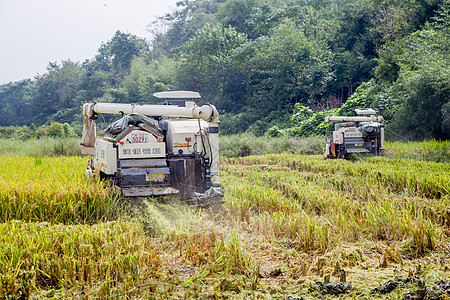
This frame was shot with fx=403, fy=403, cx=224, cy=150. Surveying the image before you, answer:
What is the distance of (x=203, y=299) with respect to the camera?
331 cm

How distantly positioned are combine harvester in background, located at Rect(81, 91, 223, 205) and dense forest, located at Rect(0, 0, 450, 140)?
38.2ft

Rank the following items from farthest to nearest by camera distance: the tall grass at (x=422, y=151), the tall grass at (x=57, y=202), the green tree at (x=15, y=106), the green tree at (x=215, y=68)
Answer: the green tree at (x=15, y=106)
the green tree at (x=215, y=68)
the tall grass at (x=422, y=151)
the tall grass at (x=57, y=202)

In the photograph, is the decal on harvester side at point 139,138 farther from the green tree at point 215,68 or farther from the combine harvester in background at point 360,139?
the green tree at point 215,68

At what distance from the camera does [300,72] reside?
28.2m

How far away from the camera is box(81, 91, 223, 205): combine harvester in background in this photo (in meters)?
6.18

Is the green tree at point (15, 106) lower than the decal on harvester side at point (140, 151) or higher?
higher

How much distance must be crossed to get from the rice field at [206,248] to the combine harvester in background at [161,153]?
30 centimetres

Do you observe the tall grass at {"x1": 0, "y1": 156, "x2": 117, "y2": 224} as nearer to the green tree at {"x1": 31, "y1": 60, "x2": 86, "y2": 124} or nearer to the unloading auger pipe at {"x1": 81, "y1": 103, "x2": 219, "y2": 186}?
the unloading auger pipe at {"x1": 81, "y1": 103, "x2": 219, "y2": 186}

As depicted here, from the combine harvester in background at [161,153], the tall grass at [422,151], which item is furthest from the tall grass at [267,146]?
the combine harvester in background at [161,153]

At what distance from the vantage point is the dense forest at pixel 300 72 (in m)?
17.4

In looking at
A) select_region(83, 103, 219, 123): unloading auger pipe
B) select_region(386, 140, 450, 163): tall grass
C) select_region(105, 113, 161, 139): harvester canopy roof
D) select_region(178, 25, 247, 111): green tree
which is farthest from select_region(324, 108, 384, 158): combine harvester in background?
select_region(178, 25, 247, 111): green tree

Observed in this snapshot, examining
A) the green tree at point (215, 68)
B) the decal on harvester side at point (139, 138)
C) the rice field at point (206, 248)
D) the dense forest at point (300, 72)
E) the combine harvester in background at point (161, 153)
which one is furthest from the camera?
the green tree at point (215, 68)

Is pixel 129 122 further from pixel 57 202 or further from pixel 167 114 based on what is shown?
pixel 57 202

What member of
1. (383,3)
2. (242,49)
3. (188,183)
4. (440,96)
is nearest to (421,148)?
(440,96)
